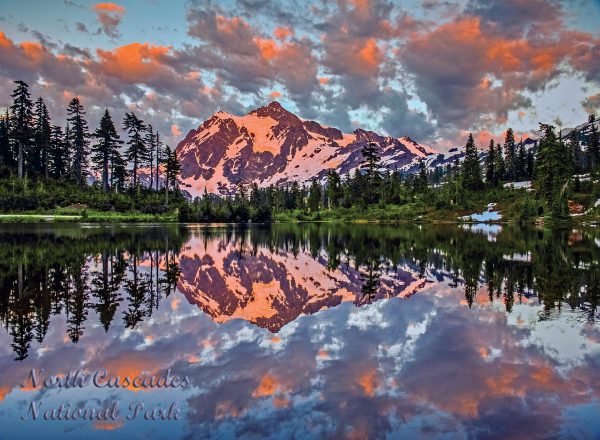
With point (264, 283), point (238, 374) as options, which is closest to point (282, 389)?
point (238, 374)

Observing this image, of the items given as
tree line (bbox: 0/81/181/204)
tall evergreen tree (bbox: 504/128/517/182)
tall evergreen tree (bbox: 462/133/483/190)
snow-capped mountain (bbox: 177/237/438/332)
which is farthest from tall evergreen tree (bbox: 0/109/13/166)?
tall evergreen tree (bbox: 504/128/517/182)

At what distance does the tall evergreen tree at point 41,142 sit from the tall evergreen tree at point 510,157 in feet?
379

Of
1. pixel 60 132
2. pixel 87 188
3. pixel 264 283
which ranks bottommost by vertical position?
pixel 264 283

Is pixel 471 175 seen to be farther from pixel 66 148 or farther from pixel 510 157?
pixel 66 148

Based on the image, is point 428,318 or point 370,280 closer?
point 428,318

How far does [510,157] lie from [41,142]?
12518 cm

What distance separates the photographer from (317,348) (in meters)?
9.59

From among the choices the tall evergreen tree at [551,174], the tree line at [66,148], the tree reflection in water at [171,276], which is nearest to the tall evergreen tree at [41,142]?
the tree line at [66,148]

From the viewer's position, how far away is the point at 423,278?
1884 cm

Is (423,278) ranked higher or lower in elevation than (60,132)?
lower

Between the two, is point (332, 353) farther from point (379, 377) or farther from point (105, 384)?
point (105, 384)

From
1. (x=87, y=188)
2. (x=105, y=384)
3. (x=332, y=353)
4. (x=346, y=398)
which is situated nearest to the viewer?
(x=346, y=398)

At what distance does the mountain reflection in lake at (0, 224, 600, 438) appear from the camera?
6.24 meters

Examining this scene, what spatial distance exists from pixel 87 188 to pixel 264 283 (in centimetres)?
7326
